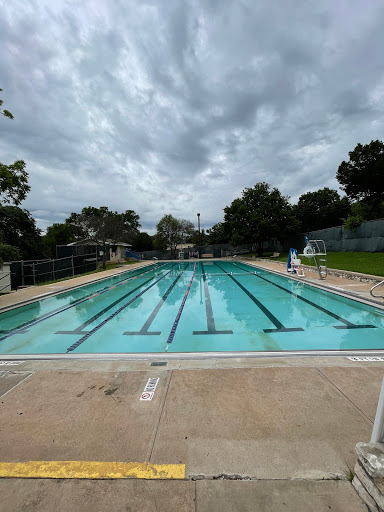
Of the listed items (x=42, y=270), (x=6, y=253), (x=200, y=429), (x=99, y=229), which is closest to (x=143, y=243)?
(x=99, y=229)

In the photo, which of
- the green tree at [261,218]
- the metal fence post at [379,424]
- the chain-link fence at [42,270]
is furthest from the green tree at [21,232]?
the metal fence post at [379,424]

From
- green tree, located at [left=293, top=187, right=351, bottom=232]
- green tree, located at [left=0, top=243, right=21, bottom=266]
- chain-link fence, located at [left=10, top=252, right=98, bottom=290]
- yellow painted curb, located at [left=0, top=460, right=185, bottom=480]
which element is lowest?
yellow painted curb, located at [left=0, top=460, right=185, bottom=480]

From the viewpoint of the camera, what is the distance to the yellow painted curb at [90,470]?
5.23 feet

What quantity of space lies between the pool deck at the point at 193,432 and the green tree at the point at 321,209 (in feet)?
113

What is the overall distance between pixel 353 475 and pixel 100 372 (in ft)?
8.91

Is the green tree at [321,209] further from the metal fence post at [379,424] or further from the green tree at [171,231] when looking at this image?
the metal fence post at [379,424]

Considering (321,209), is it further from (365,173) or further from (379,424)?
(379,424)

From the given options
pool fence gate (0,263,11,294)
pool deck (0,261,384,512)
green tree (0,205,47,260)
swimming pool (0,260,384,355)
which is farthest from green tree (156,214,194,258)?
pool deck (0,261,384,512)

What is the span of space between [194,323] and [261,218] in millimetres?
19254

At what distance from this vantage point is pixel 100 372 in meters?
3.03

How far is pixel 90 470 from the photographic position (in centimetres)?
164

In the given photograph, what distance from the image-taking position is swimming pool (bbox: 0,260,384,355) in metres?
4.52

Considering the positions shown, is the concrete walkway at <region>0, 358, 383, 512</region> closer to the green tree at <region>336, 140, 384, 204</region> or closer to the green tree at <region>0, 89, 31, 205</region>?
the green tree at <region>0, 89, 31, 205</region>

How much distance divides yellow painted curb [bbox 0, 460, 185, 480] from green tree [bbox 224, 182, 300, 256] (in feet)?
72.9
